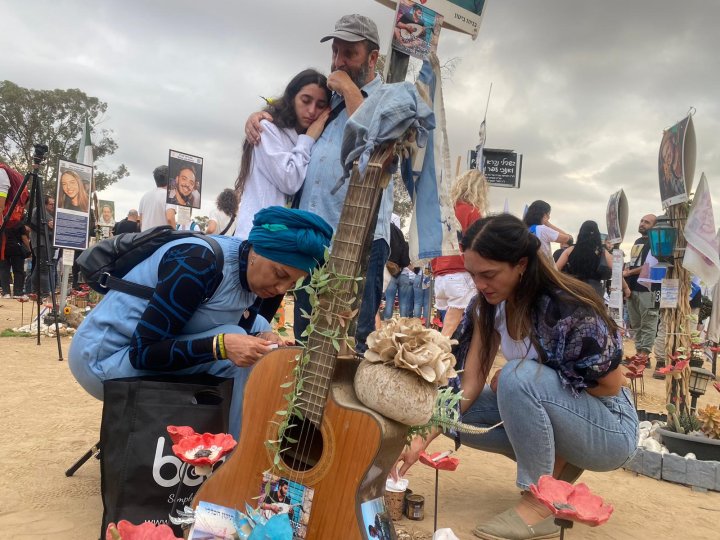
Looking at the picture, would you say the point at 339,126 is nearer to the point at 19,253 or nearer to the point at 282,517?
the point at 282,517

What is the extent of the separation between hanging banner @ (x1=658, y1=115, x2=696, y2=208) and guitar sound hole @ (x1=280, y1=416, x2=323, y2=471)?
3756 mm

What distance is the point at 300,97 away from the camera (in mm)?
2896

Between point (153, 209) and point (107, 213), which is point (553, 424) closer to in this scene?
point (153, 209)

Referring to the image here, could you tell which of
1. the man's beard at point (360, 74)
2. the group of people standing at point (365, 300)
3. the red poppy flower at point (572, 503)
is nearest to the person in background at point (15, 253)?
the group of people standing at point (365, 300)

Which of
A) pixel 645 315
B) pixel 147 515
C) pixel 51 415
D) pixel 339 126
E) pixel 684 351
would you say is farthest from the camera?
pixel 645 315

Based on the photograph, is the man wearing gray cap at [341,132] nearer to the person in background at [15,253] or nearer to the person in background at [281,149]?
the person in background at [281,149]

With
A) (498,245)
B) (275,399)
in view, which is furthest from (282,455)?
(498,245)

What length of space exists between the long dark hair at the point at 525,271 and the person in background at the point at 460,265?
111 inches

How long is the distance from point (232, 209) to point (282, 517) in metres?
6.62

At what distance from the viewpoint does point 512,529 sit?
7.72ft

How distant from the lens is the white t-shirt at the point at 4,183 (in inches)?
257

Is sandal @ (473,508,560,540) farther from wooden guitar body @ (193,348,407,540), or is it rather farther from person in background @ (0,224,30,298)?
person in background @ (0,224,30,298)

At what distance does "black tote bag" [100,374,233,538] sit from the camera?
6.47ft

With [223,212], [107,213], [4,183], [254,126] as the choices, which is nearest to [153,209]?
[223,212]
